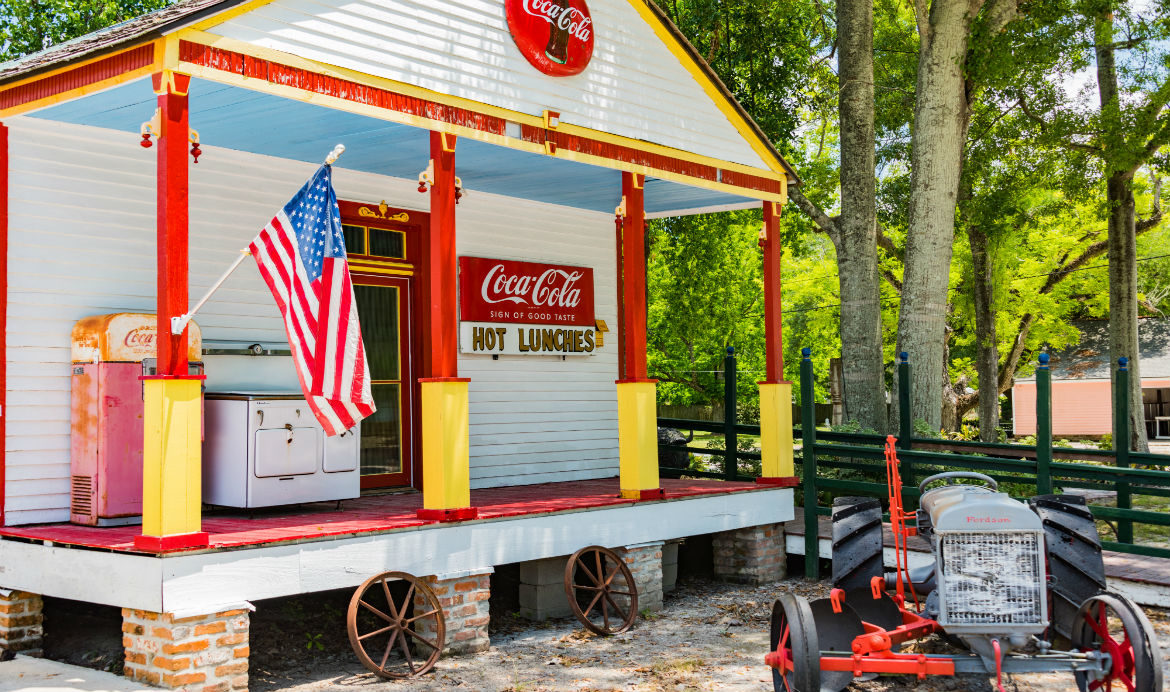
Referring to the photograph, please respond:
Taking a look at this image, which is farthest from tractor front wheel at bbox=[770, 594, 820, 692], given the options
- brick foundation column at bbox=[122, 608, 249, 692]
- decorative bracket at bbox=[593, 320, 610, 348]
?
decorative bracket at bbox=[593, 320, 610, 348]

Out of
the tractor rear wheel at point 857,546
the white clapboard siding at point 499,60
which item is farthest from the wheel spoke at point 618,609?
the white clapboard siding at point 499,60

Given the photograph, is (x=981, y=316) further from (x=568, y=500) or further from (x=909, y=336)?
(x=568, y=500)

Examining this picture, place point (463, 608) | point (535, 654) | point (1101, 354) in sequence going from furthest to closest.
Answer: point (1101, 354)
point (535, 654)
point (463, 608)

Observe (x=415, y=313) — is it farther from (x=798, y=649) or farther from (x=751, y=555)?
(x=798, y=649)

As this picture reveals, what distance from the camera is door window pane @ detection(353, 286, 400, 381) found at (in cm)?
1006

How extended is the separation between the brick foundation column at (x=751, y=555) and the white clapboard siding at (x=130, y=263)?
2092 mm

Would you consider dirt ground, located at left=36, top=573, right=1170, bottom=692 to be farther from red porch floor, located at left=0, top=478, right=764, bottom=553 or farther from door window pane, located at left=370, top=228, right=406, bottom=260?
door window pane, located at left=370, top=228, right=406, bottom=260

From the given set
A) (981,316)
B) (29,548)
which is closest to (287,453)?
(29,548)

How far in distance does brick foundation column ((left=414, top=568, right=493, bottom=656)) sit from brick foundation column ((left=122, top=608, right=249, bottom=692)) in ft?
4.89

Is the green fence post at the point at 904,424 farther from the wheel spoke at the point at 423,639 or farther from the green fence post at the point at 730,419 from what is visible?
the wheel spoke at the point at 423,639

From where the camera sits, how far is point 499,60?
28.1ft

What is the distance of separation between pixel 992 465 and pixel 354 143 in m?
5.91

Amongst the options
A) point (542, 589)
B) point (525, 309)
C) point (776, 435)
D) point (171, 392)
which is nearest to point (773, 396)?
point (776, 435)

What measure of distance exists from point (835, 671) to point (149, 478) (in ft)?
13.2
